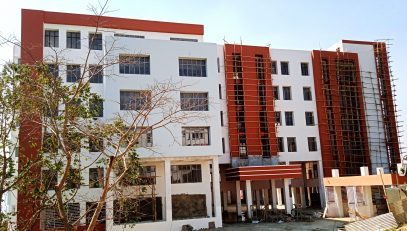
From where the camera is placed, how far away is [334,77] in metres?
32.8

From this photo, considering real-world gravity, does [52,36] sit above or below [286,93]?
above

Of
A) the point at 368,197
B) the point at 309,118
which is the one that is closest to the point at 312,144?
the point at 309,118

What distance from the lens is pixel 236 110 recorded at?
2969 centimetres

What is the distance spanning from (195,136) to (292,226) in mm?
8124

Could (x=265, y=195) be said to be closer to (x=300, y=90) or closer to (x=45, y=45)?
(x=300, y=90)

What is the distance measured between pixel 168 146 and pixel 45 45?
10237 mm

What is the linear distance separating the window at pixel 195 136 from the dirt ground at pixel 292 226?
5.47 metres

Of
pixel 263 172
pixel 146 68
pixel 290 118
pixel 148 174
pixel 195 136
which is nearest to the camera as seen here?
pixel 146 68

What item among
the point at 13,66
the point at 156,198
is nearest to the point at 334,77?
the point at 156,198

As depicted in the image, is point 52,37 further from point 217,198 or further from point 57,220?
point 217,198

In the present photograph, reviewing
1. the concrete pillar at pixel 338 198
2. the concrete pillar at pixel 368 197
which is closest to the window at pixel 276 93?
the concrete pillar at pixel 338 198

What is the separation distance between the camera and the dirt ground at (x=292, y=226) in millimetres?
22556

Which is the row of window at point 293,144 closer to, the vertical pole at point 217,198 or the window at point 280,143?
the window at point 280,143

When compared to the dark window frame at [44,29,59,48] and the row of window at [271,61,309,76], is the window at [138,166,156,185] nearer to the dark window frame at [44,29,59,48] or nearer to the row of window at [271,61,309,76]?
the dark window frame at [44,29,59,48]
